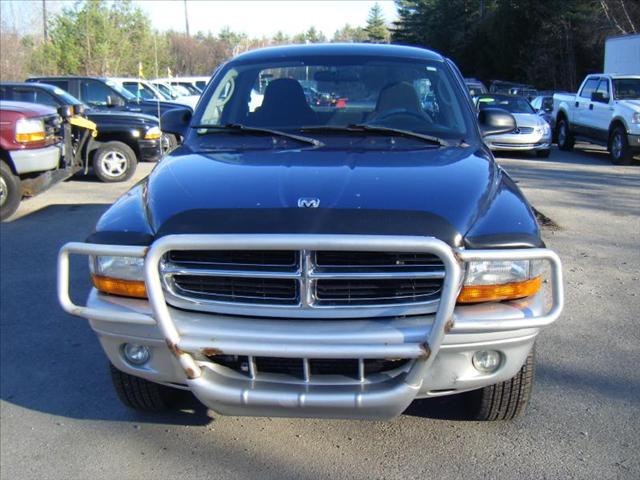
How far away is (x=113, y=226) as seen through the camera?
304 centimetres

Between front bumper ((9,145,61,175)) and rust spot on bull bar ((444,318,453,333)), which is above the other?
front bumper ((9,145,61,175))

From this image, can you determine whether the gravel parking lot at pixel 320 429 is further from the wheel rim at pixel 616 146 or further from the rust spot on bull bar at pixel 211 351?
the wheel rim at pixel 616 146

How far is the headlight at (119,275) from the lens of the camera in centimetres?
291

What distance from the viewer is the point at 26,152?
27.8ft

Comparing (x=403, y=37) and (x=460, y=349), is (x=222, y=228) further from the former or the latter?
(x=403, y=37)

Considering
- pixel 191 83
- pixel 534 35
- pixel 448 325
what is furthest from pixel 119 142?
pixel 534 35

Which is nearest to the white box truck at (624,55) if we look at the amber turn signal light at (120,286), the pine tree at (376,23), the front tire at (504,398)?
the front tire at (504,398)

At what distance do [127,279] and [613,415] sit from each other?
256cm

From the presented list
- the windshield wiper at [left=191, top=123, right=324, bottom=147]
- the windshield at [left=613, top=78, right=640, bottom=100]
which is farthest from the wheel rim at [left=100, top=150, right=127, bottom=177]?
the windshield at [left=613, top=78, right=640, bottom=100]

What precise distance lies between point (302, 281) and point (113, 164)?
373 inches

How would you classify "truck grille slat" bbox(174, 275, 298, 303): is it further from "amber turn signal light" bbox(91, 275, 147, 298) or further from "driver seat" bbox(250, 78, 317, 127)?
"driver seat" bbox(250, 78, 317, 127)

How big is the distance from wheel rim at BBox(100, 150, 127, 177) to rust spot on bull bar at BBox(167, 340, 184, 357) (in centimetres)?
927

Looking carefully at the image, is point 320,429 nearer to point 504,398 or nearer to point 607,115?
point 504,398

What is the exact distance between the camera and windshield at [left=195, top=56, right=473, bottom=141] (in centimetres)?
421
